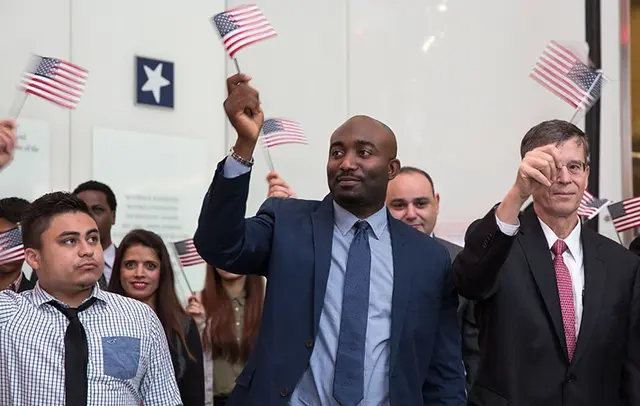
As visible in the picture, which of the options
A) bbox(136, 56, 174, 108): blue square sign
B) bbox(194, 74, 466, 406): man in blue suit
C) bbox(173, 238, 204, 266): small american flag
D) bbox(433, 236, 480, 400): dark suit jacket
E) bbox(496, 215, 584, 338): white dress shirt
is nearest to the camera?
bbox(194, 74, 466, 406): man in blue suit

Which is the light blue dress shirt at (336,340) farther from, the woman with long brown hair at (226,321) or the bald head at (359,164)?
the woman with long brown hair at (226,321)

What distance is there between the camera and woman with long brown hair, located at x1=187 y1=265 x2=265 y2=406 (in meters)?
5.07

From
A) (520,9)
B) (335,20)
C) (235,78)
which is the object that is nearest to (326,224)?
(235,78)

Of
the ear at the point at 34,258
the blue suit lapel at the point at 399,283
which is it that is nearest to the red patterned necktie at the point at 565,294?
the blue suit lapel at the point at 399,283

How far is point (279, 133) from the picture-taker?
230 inches

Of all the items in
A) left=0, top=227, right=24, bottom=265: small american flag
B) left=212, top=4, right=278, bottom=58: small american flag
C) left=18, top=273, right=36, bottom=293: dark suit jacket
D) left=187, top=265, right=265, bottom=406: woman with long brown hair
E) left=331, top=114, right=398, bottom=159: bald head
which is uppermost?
left=212, top=4, right=278, bottom=58: small american flag

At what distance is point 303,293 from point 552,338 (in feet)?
2.86

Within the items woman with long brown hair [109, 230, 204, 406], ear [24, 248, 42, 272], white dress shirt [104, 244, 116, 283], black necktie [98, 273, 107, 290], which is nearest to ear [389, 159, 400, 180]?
ear [24, 248, 42, 272]

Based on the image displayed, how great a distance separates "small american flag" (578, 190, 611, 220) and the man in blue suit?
2935 mm

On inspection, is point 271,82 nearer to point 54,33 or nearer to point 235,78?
point 54,33

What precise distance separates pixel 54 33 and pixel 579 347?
413 centimetres

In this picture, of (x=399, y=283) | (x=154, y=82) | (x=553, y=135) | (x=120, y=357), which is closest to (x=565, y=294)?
(x=553, y=135)

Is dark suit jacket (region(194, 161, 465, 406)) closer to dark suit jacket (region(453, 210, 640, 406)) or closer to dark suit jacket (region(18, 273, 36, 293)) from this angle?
dark suit jacket (region(453, 210, 640, 406))

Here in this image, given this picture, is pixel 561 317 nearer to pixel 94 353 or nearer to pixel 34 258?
pixel 94 353
